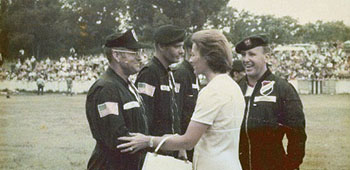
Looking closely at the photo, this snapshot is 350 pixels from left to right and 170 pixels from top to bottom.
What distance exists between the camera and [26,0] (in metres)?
14.3

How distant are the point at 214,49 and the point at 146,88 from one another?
58.4 inches

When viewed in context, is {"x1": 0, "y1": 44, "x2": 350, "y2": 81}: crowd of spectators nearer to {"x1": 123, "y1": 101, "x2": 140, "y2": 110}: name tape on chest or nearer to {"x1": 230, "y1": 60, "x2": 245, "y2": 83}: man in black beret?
{"x1": 230, "y1": 60, "x2": 245, "y2": 83}: man in black beret

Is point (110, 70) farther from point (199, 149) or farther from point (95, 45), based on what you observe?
point (95, 45)

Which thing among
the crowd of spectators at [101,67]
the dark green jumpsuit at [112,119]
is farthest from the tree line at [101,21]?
the dark green jumpsuit at [112,119]

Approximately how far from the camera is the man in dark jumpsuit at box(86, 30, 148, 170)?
9.16 feet

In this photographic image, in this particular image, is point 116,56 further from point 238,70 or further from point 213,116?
point 238,70

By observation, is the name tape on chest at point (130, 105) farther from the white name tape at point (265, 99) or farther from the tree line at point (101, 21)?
the tree line at point (101, 21)

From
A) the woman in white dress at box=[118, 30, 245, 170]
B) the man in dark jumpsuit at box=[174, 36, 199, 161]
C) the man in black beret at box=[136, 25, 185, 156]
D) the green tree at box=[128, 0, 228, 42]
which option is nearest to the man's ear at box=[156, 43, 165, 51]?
the man in black beret at box=[136, 25, 185, 156]

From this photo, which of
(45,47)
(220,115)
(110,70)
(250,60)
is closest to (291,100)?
(250,60)

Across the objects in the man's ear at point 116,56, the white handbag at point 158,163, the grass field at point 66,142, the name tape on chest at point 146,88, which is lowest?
the grass field at point 66,142

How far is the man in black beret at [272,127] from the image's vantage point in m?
3.41

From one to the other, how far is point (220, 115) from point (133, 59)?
3.15 ft

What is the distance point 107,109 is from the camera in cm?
279

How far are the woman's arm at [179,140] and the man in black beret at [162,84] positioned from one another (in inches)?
47.4
